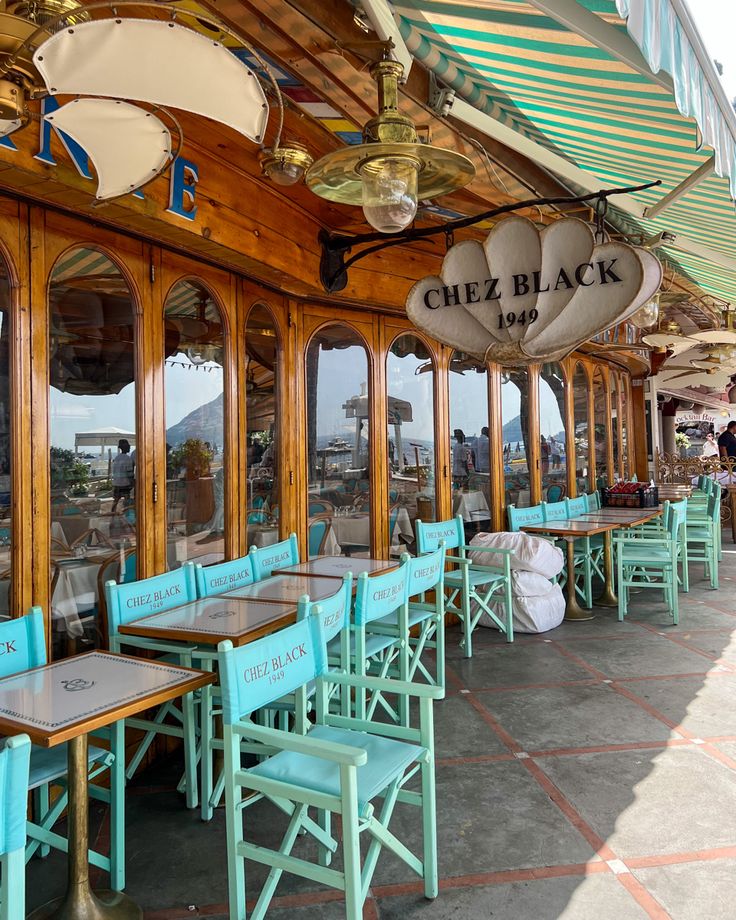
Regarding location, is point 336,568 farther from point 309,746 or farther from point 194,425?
point 309,746

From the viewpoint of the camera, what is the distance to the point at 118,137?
7.25 ft

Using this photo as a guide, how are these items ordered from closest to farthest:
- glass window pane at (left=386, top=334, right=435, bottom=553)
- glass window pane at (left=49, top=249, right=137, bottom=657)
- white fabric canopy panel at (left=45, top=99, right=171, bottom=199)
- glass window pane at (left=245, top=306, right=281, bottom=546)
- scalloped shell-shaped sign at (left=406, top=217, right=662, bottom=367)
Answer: white fabric canopy panel at (left=45, top=99, right=171, bottom=199), scalloped shell-shaped sign at (left=406, top=217, right=662, bottom=367), glass window pane at (left=49, top=249, right=137, bottom=657), glass window pane at (left=245, top=306, right=281, bottom=546), glass window pane at (left=386, top=334, right=435, bottom=553)

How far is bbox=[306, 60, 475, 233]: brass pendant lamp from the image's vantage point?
2.11 m

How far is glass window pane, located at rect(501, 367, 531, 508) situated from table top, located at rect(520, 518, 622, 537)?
0.51 meters

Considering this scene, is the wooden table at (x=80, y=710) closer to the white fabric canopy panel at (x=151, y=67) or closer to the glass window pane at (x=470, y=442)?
the white fabric canopy panel at (x=151, y=67)

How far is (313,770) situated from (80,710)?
0.76 metres

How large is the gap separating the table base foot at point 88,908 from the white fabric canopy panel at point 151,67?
245 cm

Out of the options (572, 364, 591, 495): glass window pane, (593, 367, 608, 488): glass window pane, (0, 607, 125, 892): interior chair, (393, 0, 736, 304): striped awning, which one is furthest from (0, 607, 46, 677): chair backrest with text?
(593, 367, 608, 488): glass window pane

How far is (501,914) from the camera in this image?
2314 millimetres

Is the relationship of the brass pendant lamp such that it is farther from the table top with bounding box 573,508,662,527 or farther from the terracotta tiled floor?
the table top with bounding box 573,508,662,527

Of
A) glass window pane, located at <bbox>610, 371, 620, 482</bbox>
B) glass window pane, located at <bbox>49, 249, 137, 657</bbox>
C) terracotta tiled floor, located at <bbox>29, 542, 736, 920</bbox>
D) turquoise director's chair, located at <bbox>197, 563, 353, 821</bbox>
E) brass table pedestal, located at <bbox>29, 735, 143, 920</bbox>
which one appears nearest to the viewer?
brass table pedestal, located at <bbox>29, 735, 143, 920</bbox>

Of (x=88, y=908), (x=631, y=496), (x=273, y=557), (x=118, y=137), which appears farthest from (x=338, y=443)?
(x=631, y=496)

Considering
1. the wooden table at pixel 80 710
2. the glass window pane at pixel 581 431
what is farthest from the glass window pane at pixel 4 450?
the glass window pane at pixel 581 431

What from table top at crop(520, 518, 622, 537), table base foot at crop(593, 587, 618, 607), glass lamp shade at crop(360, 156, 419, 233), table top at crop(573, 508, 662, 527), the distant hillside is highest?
glass lamp shade at crop(360, 156, 419, 233)
